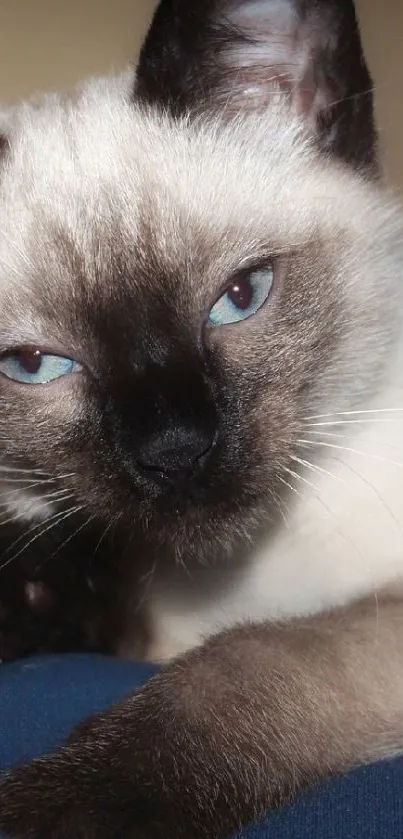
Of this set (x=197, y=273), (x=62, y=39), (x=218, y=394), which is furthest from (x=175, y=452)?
(x=62, y=39)

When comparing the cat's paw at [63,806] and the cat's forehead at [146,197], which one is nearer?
the cat's paw at [63,806]

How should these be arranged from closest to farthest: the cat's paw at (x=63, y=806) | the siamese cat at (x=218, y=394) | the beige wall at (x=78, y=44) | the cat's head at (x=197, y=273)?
the cat's paw at (x=63, y=806) < the siamese cat at (x=218, y=394) < the cat's head at (x=197, y=273) < the beige wall at (x=78, y=44)

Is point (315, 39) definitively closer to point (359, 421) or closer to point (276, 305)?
point (276, 305)

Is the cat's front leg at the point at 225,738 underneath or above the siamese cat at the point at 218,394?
underneath

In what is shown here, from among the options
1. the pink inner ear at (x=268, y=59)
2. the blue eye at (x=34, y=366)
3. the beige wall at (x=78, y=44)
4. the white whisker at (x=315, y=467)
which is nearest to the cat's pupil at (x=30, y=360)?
the blue eye at (x=34, y=366)

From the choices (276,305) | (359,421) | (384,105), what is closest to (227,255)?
(276,305)

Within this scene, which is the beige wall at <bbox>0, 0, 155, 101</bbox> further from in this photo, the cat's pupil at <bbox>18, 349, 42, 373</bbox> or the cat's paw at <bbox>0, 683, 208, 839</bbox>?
the cat's paw at <bbox>0, 683, 208, 839</bbox>

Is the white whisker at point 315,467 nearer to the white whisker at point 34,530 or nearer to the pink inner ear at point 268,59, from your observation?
the white whisker at point 34,530

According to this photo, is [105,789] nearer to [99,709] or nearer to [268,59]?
[99,709]

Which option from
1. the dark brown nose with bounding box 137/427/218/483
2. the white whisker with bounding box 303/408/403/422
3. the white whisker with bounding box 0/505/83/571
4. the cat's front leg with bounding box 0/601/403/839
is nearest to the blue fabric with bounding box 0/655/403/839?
the cat's front leg with bounding box 0/601/403/839
